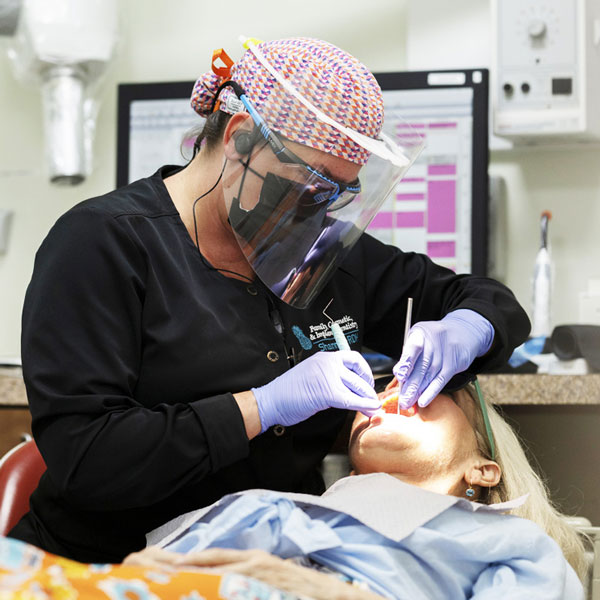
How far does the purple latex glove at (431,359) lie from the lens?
147 centimetres

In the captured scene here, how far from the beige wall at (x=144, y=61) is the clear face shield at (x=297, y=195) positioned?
125cm

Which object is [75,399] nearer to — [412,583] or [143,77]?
[412,583]

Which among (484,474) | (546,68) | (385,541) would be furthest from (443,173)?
(385,541)

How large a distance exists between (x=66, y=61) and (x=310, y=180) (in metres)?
1.37

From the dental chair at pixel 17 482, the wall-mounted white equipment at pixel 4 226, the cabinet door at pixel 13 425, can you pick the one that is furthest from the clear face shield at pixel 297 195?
the wall-mounted white equipment at pixel 4 226

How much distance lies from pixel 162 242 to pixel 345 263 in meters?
0.42

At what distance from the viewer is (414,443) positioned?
4.86 feet

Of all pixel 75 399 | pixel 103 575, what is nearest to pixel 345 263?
pixel 75 399

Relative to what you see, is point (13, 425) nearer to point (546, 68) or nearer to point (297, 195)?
point (297, 195)

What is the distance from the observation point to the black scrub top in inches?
50.4

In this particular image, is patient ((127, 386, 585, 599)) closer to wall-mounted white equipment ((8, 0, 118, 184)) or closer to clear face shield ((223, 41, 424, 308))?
clear face shield ((223, 41, 424, 308))

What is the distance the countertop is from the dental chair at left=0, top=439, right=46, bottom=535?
94 cm

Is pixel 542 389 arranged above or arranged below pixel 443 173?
below

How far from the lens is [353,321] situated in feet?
5.47
